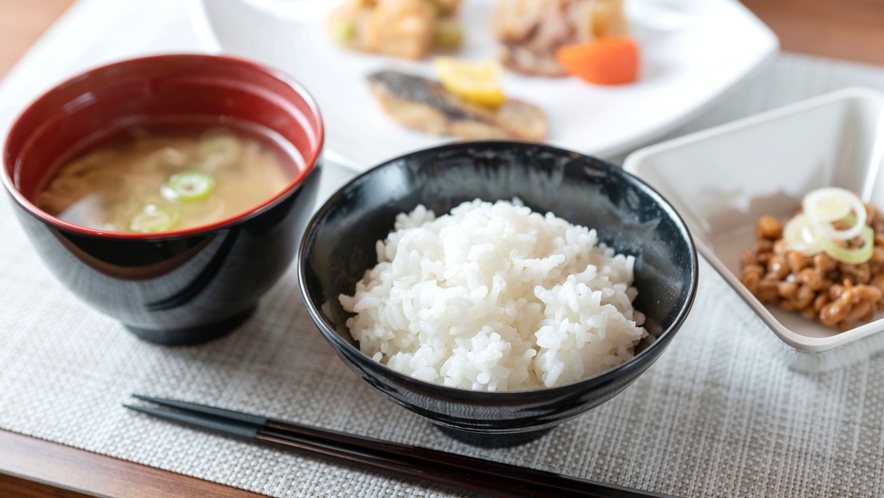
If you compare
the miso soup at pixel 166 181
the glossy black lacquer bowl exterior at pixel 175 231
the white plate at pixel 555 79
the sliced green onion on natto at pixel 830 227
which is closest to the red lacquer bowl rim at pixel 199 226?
the glossy black lacquer bowl exterior at pixel 175 231

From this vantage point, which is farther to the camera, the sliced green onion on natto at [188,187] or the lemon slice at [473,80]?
the lemon slice at [473,80]

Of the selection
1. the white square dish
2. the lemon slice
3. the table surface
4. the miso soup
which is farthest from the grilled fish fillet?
the table surface

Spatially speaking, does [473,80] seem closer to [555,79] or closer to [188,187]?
[555,79]

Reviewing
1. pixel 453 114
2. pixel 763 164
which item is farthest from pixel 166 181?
pixel 763 164

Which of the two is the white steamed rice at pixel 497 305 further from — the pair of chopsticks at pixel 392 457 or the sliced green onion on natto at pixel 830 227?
the sliced green onion on natto at pixel 830 227

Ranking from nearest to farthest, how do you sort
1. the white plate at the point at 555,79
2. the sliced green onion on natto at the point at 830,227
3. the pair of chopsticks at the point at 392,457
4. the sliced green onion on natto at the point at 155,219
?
the pair of chopsticks at the point at 392,457, the sliced green onion on natto at the point at 155,219, the sliced green onion on natto at the point at 830,227, the white plate at the point at 555,79

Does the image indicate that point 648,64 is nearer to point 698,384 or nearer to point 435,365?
point 698,384

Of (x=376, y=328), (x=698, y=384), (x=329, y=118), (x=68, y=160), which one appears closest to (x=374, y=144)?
(x=329, y=118)
